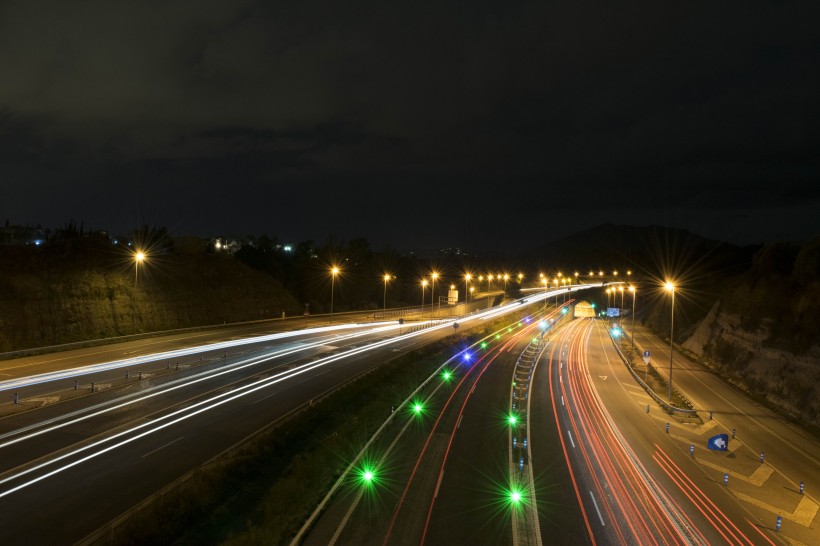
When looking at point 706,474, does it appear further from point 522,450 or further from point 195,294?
point 195,294

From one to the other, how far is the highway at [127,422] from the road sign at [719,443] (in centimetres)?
2021

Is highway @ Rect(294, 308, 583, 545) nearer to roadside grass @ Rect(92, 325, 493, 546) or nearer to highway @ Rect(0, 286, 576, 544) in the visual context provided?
roadside grass @ Rect(92, 325, 493, 546)

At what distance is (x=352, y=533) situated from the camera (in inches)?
549

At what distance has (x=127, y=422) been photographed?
20.7 metres

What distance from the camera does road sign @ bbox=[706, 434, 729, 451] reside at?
74.7 ft

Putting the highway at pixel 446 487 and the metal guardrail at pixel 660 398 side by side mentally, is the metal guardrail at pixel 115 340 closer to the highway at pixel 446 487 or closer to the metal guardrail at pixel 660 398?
the highway at pixel 446 487

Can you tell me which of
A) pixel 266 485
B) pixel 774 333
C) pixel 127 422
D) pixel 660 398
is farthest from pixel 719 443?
pixel 127 422

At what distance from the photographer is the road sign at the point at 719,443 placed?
22.8 m

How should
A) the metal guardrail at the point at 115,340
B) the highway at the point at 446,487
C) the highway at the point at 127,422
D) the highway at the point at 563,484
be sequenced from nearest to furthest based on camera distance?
the highway at the point at 127,422
the highway at the point at 446,487
the highway at the point at 563,484
the metal guardrail at the point at 115,340

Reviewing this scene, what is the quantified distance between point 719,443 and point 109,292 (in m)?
49.3

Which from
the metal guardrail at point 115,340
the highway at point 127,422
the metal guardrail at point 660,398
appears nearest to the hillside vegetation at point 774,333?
the metal guardrail at point 660,398

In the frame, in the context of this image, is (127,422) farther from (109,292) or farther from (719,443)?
(109,292)

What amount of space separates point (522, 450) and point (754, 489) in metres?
9.11

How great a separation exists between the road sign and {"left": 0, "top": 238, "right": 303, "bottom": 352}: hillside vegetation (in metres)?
45.3
